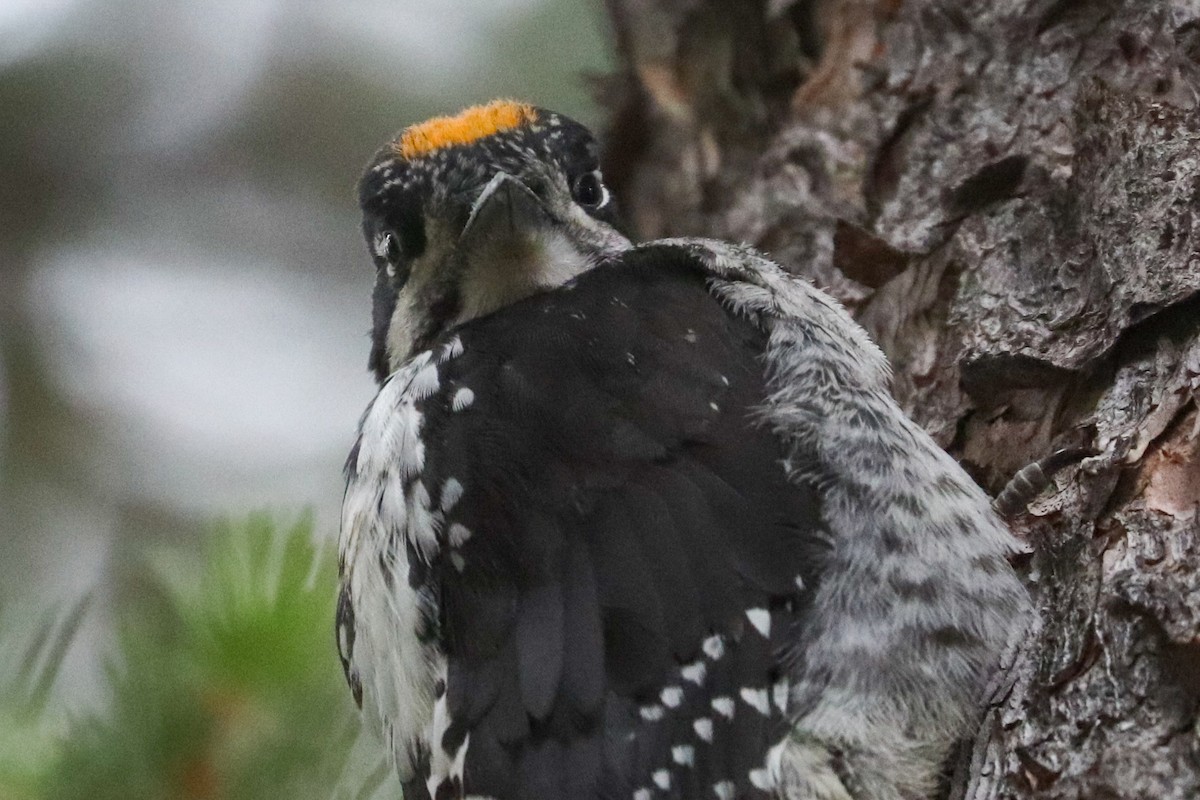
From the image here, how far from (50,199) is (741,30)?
2.73 meters

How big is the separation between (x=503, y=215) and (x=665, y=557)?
3.03 feet

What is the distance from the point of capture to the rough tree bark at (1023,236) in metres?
2.11

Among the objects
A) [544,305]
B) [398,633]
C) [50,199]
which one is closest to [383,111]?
[50,199]

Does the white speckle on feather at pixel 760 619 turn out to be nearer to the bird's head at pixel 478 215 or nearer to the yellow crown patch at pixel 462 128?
the bird's head at pixel 478 215

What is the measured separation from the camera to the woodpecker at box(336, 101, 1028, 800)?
7.48ft

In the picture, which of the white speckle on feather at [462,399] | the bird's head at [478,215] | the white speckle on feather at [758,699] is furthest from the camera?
the bird's head at [478,215]

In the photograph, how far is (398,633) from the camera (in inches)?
103

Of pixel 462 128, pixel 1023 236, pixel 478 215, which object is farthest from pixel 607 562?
pixel 462 128

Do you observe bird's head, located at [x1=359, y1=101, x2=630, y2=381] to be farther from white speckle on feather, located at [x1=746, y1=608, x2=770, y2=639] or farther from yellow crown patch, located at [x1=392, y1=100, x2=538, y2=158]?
white speckle on feather, located at [x1=746, y1=608, x2=770, y2=639]

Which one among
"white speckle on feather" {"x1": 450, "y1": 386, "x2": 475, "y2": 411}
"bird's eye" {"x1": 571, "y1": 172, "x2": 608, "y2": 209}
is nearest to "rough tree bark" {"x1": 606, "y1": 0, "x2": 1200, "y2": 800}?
"bird's eye" {"x1": 571, "y1": 172, "x2": 608, "y2": 209}

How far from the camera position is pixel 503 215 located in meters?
2.95

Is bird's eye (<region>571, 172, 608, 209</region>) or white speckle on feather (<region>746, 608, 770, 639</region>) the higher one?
bird's eye (<region>571, 172, 608, 209</region>)

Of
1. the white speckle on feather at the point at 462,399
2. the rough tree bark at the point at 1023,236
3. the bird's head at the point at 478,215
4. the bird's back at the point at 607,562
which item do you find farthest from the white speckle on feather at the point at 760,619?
the bird's head at the point at 478,215

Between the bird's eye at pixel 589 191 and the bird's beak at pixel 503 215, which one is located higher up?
the bird's eye at pixel 589 191
